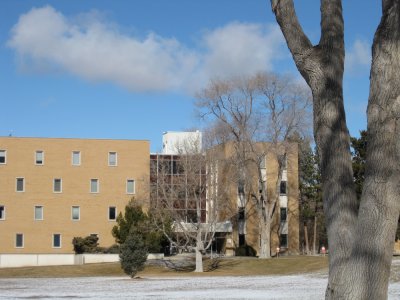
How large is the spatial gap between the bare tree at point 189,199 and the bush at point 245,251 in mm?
12925

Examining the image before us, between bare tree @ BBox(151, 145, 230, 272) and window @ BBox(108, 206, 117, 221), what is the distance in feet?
45.1

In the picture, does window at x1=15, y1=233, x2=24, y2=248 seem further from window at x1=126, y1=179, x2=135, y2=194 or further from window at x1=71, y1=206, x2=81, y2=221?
window at x1=126, y1=179, x2=135, y2=194

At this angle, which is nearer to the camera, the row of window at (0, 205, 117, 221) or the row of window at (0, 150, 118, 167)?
the row of window at (0, 205, 117, 221)

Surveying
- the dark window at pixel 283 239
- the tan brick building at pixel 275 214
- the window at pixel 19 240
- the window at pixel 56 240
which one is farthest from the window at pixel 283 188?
the window at pixel 19 240

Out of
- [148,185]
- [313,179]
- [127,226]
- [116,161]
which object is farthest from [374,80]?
[313,179]

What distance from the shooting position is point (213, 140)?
62312mm

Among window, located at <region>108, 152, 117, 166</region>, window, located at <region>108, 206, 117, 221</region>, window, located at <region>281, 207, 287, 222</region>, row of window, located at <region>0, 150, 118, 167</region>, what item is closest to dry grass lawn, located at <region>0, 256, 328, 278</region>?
window, located at <region>108, 206, 117, 221</region>

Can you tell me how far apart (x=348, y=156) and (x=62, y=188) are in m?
66.9

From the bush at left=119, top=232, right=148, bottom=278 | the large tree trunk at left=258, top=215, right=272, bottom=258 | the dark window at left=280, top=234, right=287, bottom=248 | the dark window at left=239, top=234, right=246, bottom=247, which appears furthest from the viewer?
the dark window at left=280, top=234, right=287, bottom=248

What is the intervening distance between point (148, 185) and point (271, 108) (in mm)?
13462

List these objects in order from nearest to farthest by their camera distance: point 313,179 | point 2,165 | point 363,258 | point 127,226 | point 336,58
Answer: point 363,258
point 336,58
point 127,226
point 2,165
point 313,179

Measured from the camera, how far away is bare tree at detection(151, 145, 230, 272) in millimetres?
54688

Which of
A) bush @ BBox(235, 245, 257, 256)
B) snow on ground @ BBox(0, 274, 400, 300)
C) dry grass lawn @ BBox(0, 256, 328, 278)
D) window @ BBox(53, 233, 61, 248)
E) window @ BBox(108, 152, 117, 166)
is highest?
window @ BBox(108, 152, 117, 166)

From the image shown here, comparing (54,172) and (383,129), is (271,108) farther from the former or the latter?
(383,129)
